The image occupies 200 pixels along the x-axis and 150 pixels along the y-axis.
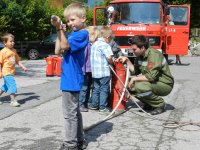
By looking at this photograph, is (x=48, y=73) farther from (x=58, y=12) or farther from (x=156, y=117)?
(x=58, y=12)

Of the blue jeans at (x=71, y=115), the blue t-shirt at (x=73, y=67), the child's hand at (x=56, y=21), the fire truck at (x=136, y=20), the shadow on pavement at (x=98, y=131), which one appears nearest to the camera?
the child's hand at (x=56, y=21)

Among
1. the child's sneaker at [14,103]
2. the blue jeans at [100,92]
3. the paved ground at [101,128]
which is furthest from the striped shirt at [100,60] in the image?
the child's sneaker at [14,103]

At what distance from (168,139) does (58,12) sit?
78.9 feet

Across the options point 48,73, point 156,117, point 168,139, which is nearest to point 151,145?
point 168,139

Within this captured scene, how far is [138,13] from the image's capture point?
54.3ft

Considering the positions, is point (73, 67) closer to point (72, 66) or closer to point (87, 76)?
point (72, 66)

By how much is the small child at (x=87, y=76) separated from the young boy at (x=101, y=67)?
0.09 meters

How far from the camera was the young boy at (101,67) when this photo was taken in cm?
778

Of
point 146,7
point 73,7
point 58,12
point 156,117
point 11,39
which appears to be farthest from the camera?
point 58,12

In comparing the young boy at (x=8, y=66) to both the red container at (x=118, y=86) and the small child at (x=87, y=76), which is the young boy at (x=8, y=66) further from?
the red container at (x=118, y=86)

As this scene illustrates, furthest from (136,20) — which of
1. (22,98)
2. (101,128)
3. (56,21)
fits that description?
(56,21)

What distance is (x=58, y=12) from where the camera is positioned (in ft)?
96.0

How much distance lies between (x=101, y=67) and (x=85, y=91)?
2.00ft

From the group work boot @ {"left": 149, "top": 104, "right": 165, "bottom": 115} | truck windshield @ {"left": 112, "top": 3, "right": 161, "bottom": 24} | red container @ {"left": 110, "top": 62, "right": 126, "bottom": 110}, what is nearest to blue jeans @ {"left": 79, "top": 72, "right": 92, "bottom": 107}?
red container @ {"left": 110, "top": 62, "right": 126, "bottom": 110}
